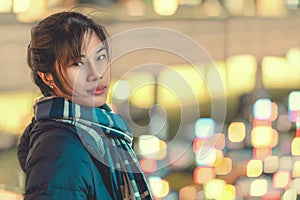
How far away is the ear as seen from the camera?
1.02 meters

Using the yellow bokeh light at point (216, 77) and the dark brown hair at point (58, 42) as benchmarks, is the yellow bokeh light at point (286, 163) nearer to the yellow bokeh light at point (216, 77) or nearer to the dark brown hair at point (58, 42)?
the yellow bokeh light at point (216, 77)

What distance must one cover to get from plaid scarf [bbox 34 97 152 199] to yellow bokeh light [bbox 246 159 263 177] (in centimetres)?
101

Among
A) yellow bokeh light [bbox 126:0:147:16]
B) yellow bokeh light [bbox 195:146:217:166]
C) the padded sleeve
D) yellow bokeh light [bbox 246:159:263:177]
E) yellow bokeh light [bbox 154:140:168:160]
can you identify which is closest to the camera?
the padded sleeve

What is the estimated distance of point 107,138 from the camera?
1025 millimetres

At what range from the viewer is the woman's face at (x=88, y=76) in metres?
1.02

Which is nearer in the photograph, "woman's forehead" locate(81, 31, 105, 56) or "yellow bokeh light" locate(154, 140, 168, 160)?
"woman's forehead" locate(81, 31, 105, 56)

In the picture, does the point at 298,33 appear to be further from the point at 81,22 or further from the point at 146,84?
the point at 81,22

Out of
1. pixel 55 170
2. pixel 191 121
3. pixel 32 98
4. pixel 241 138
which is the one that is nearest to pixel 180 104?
pixel 191 121

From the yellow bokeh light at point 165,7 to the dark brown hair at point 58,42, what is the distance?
80cm

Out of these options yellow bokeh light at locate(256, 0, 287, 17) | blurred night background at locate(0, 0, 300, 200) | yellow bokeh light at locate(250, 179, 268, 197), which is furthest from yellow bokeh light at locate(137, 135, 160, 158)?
yellow bokeh light at locate(256, 0, 287, 17)

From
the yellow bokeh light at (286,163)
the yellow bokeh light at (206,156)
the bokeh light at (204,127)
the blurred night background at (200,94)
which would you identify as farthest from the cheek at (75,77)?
the yellow bokeh light at (286,163)

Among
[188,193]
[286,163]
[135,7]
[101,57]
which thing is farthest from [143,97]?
[101,57]

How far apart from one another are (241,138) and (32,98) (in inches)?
27.1

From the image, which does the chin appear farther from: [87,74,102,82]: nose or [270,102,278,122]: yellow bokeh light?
[270,102,278,122]: yellow bokeh light
